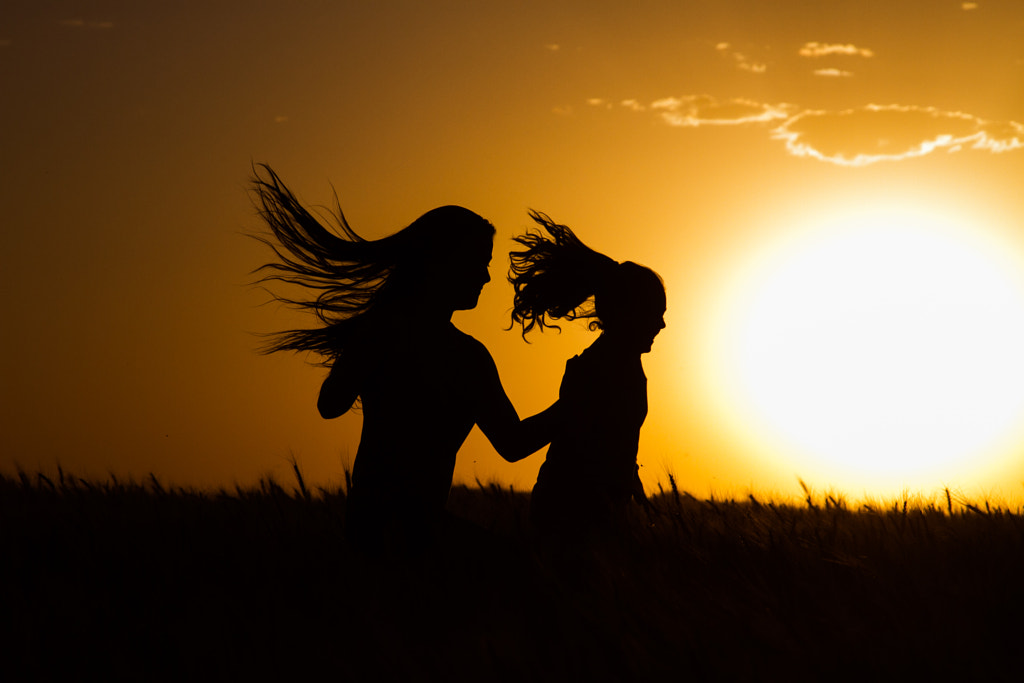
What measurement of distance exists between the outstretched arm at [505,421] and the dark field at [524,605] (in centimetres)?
40

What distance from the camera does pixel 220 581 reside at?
3.60 m

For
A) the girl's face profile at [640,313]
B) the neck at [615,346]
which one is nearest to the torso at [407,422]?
the neck at [615,346]

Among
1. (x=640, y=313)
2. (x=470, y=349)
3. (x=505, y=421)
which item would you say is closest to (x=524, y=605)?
Result: (x=505, y=421)

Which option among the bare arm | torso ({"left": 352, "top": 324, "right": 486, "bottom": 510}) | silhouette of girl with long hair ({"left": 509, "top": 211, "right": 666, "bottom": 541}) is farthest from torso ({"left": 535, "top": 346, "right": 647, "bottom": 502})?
the bare arm

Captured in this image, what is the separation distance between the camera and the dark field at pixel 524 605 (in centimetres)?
262

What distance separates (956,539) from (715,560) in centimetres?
109

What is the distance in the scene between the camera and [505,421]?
407cm

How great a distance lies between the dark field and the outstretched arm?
1.31 feet

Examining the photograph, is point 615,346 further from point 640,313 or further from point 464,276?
point 464,276

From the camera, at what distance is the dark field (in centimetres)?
262

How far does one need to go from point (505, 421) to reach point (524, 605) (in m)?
0.99

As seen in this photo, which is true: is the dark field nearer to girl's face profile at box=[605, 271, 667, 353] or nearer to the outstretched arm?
the outstretched arm

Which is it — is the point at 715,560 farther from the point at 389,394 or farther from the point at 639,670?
the point at 389,394

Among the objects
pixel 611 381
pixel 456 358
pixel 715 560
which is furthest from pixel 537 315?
pixel 715 560
